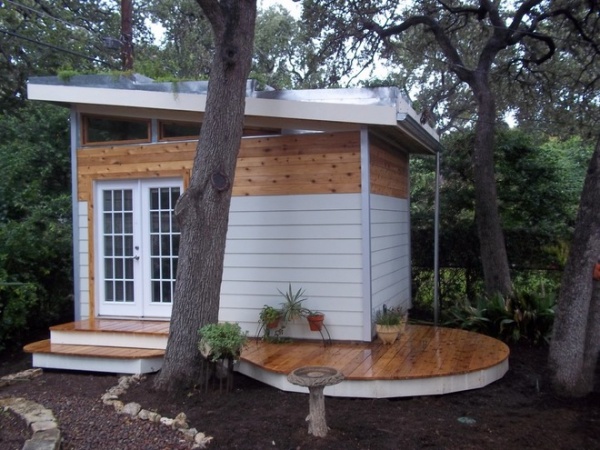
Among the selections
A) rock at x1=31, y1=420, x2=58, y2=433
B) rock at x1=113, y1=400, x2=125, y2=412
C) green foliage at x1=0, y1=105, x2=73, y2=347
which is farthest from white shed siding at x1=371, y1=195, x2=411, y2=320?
green foliage at x1=0, y1=105, x2=73, y2=347

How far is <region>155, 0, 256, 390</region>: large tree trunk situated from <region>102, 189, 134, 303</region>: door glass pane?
213cm

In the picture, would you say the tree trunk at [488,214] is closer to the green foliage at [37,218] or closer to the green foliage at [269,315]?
the green foliage at [269,315]

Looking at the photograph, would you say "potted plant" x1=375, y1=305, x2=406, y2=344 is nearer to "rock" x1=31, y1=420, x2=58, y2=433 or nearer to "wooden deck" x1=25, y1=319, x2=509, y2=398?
"wooden deck" x1=25, y1=319, x2=509, y2=398

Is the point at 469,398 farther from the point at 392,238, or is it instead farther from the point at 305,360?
the point at 392,238

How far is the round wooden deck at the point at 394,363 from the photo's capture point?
4621mm

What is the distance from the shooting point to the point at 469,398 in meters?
4.66

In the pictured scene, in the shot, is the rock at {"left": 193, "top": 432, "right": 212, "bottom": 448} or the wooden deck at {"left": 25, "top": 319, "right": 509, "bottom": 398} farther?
the wooden deck at {"left": 25, "top": 319, "right": 509, "bottom": 398}

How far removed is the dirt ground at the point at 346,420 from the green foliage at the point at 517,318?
4.94ft

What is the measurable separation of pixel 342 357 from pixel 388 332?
2.36 feet

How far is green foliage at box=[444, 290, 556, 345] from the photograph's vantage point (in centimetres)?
664

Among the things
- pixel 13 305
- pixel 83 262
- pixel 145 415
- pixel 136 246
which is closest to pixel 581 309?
pixel 145 415

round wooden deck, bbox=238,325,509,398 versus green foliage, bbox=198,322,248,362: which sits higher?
green foliage, bbox=198,322,248,362

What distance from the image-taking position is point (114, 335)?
19.6ft

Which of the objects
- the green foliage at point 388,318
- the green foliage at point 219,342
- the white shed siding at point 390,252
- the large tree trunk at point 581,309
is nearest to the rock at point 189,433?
the green foliage at point 219,342
